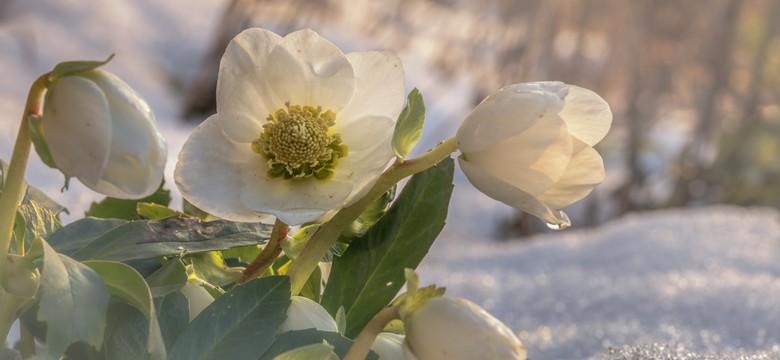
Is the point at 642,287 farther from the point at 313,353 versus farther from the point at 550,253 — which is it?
the point at 313,353

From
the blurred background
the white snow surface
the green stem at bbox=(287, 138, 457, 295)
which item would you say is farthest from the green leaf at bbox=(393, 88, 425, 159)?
the blurred background

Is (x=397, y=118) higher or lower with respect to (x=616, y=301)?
higher

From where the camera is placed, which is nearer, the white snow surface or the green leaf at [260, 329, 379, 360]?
the green leaf at [260, 329, 379, 360]

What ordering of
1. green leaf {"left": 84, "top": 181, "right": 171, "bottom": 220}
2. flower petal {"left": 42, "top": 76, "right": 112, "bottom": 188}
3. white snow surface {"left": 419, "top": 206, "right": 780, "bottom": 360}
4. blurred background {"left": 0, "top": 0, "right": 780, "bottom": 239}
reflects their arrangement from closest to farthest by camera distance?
1. flower petal {"left": 42, "top": 76, "right": 112, "bottom": 188}
2. green leaf {"left": 84, "top": 181, "right": 171, "bottom": 220}
3. white snow surface {"left": 419, "top": 206, "right": 780, "bottom": 360}
4. blurred background {"left": 0, "top": 0, "right": 780, "bottom": 239}

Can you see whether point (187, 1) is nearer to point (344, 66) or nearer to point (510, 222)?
point (510, 222)

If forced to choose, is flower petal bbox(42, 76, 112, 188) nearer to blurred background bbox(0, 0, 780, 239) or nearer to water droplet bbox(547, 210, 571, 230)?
water droplet bbox(547, 210, 571, 230)

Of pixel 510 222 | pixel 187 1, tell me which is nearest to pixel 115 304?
pixel 510 222

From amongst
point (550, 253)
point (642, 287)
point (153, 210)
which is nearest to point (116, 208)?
→ point (153, 210)

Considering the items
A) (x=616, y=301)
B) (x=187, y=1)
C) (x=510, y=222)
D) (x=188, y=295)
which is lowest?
(x=510, y=222)
